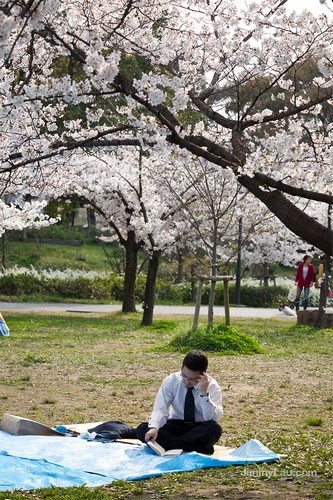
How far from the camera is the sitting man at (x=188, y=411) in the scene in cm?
586

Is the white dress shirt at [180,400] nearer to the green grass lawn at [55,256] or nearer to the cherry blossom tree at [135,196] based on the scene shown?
the cherry blossom tree at [135,196]

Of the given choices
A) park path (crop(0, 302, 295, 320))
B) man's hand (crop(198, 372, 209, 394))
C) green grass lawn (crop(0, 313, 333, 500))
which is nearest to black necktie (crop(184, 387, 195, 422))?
man's hand (crop(198, 372, 209, 394))

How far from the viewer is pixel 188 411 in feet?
19.9

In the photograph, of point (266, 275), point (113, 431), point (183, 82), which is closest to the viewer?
point (113, 431)

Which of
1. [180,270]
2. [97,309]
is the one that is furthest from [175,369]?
[180,270]

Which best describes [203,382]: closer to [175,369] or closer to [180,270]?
[175,369]

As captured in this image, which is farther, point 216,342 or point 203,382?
point 216,342

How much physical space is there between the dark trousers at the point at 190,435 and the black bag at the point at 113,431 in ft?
1.57

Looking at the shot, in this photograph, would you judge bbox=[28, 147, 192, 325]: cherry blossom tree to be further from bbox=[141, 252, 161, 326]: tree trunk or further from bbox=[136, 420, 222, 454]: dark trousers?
bbox=[136, 420, 222, 454]: dark trousers

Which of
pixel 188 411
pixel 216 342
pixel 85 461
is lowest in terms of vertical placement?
pixel 85 461

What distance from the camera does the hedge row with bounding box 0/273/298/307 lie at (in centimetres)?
2583

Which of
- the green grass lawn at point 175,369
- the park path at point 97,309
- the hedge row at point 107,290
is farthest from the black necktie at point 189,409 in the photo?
the hedge row at point 107,290

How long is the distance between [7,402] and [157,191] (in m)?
12.1

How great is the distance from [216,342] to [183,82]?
6030mm
